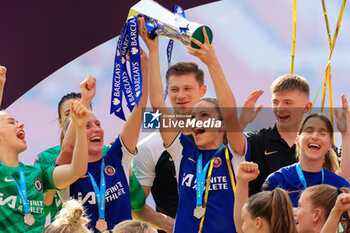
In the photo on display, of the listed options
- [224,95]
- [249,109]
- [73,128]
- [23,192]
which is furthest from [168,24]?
[23,192]

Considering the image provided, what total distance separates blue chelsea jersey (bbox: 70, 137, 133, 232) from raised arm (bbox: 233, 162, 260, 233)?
887 millimetres

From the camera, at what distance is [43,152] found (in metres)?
4.85

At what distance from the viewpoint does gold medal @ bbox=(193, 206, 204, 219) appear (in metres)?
4.07

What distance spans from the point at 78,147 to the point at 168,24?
3.38 ft

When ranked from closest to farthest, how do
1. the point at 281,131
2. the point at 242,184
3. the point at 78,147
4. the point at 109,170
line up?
the point at 242,184 → the point at 78,147 → the point at 109,170 → the point at 281,131

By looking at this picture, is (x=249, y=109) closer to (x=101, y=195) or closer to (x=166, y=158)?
(x=166, y=158)

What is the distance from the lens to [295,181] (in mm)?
4098

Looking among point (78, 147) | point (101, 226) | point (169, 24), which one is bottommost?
point (101, 226)

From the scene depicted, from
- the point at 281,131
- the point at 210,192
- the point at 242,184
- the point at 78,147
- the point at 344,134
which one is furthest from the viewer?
the point at 281,131

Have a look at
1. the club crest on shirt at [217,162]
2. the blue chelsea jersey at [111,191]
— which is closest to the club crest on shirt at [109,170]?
the blue chelsea jersey at [111,191]

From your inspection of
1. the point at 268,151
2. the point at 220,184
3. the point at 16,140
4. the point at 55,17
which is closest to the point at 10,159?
the point at 16,140

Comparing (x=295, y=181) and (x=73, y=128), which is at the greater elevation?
(x=73, y=128)

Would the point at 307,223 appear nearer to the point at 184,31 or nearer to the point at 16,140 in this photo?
the point at 184,31

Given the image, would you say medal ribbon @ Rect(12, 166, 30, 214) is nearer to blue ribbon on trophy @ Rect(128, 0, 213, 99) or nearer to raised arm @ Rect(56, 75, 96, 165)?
raised arm @ Rect(56, 75, 96, 165)
